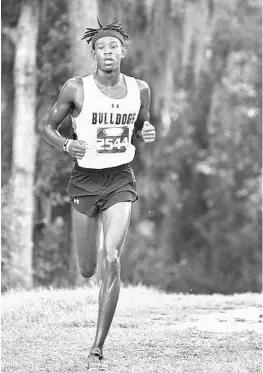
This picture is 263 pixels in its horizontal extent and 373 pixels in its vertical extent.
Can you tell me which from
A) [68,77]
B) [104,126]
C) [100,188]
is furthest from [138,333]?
[68,77]

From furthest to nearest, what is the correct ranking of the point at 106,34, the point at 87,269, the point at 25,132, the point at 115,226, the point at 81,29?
the point at 25,132 → the point at 81,29 → the point at 87,269 → the point at 106,34 → the point at 115,226

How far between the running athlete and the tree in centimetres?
452

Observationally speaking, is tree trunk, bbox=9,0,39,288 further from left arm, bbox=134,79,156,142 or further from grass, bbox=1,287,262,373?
left arm, bbox=134,79,156,142

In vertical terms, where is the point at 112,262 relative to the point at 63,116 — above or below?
below

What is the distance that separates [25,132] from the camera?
11.7 metres

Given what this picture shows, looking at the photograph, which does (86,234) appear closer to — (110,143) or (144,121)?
(110,143)

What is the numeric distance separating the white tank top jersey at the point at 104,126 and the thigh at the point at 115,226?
12.5 inches

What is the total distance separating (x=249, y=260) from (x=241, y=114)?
3684mm

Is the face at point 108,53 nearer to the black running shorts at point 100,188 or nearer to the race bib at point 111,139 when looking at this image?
the race bib at point 111,139

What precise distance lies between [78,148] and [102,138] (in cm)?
22

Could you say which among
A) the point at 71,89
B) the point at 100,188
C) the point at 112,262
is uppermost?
the point at 71,89

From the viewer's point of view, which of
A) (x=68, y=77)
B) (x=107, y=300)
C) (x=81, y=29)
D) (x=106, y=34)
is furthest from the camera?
(x=68, y=77)

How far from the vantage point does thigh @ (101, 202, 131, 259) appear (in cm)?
659

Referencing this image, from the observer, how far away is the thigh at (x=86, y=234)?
6906 mm
